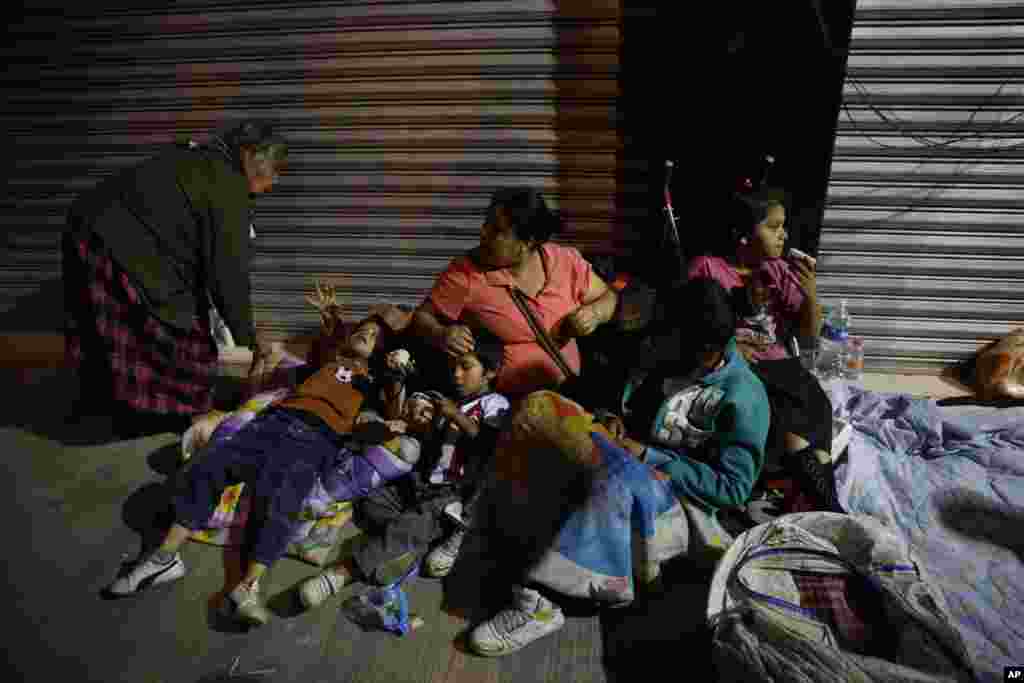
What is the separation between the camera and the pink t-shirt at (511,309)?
3422mm

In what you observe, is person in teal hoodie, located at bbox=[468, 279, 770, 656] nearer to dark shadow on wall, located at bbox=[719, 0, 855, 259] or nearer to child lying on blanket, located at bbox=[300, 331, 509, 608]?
child lying on blanket, located at bbox=[300, 331, 509, 608]

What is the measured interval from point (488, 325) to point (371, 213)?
163 cm

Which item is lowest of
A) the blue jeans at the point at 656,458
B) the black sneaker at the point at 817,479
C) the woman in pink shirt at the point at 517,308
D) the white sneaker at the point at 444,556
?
the white sneaker at the point at 444,556

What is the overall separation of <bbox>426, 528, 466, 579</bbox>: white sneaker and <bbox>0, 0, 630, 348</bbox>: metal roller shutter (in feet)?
7.20

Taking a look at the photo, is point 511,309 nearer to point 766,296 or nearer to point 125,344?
point 766,296

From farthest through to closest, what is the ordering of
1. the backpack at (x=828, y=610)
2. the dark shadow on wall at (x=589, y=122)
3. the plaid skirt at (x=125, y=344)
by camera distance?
the dark shadow on wall at (x=589, y=122) → the plaid skirt at (x=125, y=344) → the backpack at (x=828, y=610)

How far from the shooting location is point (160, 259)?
357cm

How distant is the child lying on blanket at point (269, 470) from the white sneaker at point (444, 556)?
68 cm

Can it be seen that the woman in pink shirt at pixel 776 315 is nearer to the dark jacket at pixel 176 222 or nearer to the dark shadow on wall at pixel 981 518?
the dark shadow on wall at pixel 981 518

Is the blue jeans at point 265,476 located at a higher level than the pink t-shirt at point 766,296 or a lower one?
lower

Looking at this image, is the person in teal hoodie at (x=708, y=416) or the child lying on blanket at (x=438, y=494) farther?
the child lying on blanket at (x=438, y=494)

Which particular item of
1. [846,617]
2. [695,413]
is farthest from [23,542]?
[846,617]

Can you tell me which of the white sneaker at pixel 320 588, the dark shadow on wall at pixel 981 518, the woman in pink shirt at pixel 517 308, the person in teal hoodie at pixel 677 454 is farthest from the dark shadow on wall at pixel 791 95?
the white sneaker at pixel 320 588

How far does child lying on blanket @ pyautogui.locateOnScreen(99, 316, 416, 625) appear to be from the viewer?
114 inches
